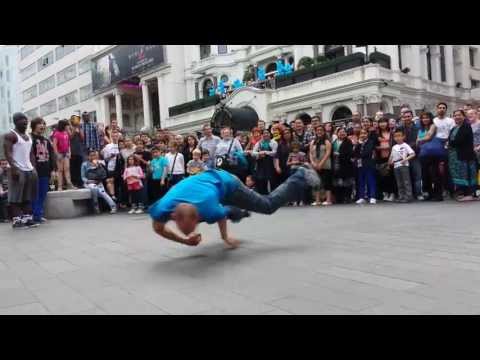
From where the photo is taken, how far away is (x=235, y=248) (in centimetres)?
498

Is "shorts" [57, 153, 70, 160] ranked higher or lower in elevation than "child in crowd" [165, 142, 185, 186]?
higher

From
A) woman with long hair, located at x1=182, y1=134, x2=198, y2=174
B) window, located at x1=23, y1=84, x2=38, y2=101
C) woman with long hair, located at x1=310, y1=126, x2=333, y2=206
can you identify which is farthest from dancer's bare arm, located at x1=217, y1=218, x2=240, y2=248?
window, located at x1=23, y1=84, x2=38, y2=101

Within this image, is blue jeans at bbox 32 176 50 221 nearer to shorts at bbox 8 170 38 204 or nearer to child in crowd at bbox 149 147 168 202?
shorts at bbox 8 170 38 204

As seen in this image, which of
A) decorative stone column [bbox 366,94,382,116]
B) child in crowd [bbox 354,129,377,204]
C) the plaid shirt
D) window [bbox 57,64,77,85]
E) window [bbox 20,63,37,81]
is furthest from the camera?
window [bbox 20,63,37,81]

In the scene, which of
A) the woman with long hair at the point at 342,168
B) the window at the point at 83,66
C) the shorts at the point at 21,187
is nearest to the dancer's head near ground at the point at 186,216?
the shorts at the point at 21,187

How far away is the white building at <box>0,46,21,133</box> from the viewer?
8812cm

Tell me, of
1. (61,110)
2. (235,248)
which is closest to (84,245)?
(235,248)

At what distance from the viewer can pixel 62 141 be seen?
415 inches

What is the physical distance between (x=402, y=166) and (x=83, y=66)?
208 ft

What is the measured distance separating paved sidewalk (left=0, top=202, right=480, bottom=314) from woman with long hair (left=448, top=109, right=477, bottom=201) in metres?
2.39

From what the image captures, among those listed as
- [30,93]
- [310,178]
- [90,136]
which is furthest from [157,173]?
[30,93]

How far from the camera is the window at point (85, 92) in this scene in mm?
65175

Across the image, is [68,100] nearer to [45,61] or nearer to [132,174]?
[45,61]
